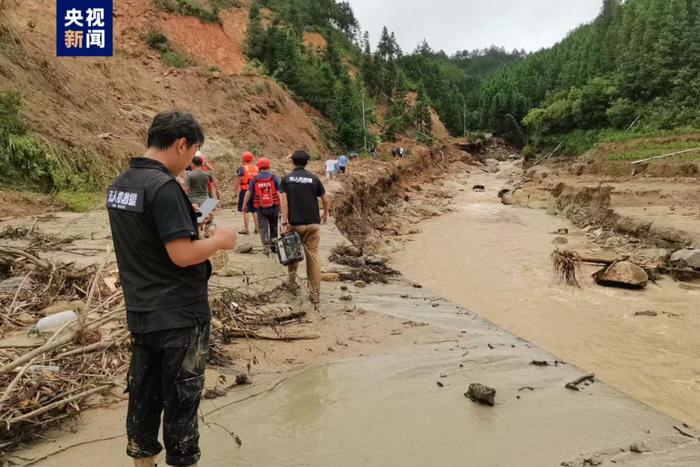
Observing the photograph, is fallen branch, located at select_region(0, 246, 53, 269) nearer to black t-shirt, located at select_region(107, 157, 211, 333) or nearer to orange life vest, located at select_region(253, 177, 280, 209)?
orange life vest, located at select_region(253, 177, 280, 209)

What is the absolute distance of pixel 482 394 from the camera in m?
3.90

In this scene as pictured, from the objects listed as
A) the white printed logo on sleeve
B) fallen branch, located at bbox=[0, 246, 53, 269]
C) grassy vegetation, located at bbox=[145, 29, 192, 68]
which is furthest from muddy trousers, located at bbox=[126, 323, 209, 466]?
grassy vegetation, located at bbox=[145, 29, 192, 68]

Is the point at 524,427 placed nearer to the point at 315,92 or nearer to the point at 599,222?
the point at 599,222

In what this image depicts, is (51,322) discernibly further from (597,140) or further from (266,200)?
(597,140)

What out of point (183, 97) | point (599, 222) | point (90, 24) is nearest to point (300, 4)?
point (183, 97)

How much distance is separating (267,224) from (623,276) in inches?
302

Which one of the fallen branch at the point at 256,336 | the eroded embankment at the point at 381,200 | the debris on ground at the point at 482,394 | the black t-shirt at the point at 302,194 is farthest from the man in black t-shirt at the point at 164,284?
the eroded embankment at the point at 381,200

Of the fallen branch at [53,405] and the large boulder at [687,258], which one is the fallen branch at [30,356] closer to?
the fallen branch at [53,405]

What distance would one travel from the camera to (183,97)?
78.5ft

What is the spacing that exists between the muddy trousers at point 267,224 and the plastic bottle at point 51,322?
4284 millimetres

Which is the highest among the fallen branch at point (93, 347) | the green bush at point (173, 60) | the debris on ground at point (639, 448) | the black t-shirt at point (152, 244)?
the green bush at point (173, 60)

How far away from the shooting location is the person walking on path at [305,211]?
650cm

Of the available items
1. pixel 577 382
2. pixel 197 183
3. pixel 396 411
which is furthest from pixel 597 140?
pixel 396 411

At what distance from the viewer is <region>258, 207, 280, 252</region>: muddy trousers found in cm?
875
